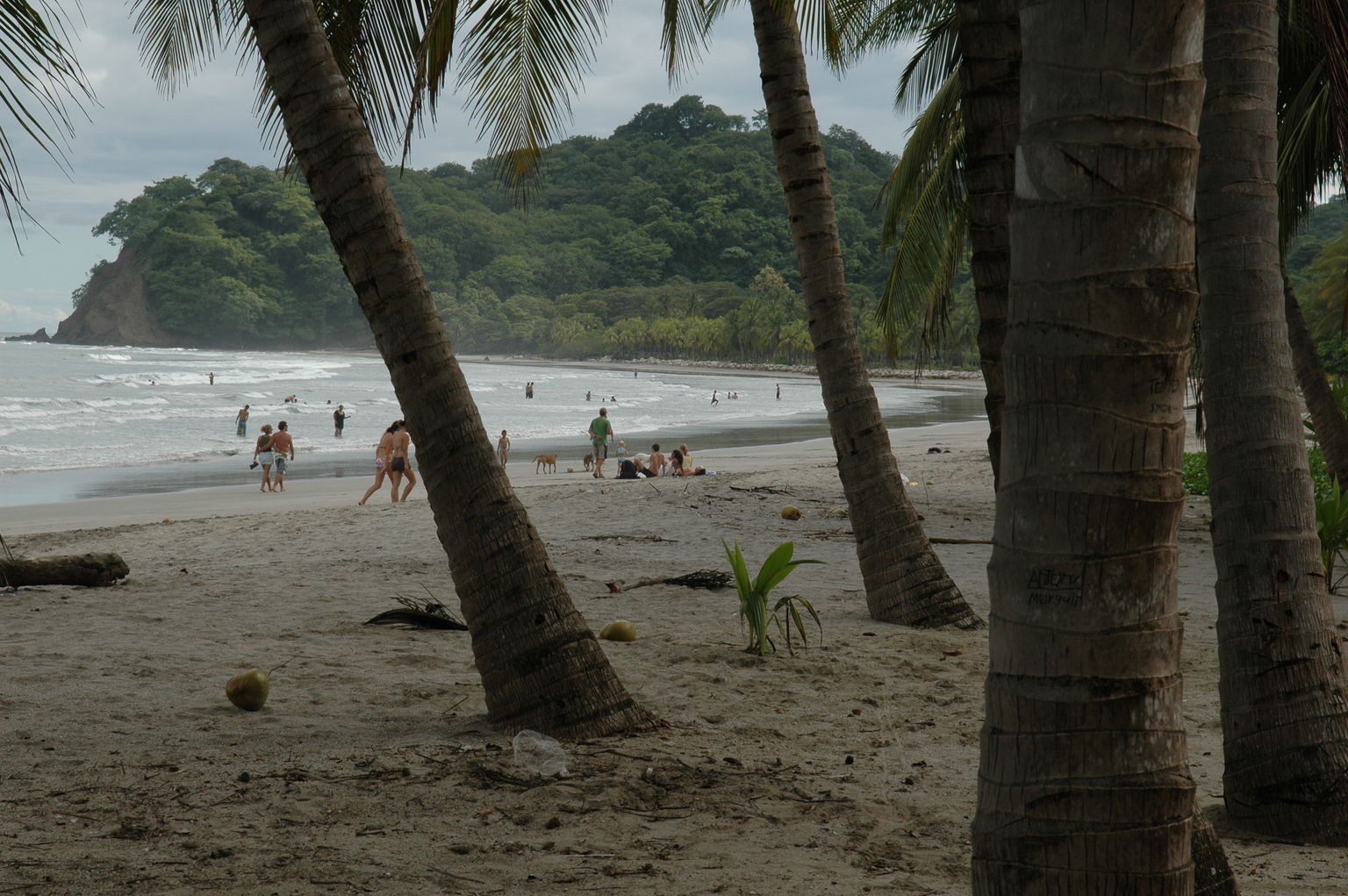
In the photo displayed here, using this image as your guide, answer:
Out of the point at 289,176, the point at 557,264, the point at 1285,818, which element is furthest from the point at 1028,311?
the point at 557,264

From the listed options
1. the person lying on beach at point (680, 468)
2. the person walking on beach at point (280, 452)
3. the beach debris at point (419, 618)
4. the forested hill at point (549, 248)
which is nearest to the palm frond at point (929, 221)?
the beach debris at point (419, 618)

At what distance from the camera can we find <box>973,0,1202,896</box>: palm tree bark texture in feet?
4.58

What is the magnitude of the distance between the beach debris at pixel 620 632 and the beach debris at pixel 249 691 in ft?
5.66

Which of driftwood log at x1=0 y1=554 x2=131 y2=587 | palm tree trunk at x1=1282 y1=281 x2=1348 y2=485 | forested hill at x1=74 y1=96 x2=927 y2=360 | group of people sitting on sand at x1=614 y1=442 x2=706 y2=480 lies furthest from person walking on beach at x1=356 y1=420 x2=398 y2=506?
forested hill at x1=74 y1=96 x2=927 y2=360

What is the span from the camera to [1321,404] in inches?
344

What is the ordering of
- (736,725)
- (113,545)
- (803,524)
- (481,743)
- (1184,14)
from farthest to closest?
(113,545) < (803,524) < (736,725) < (481,743) < (1184,14)

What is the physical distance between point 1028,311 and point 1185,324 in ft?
0.67

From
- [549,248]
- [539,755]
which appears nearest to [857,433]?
[539,755]

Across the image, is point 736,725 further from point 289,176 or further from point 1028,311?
point 289,176

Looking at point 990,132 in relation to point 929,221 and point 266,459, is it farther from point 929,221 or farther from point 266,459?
point 266,459

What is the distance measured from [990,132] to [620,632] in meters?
3.00

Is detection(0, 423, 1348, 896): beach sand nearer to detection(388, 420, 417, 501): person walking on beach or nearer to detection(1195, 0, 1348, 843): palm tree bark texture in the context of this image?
detection(1195, 0, 1348, 843): palm tree bark texture

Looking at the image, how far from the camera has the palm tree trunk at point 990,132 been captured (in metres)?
2.75

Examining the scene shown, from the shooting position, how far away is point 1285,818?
288cm
